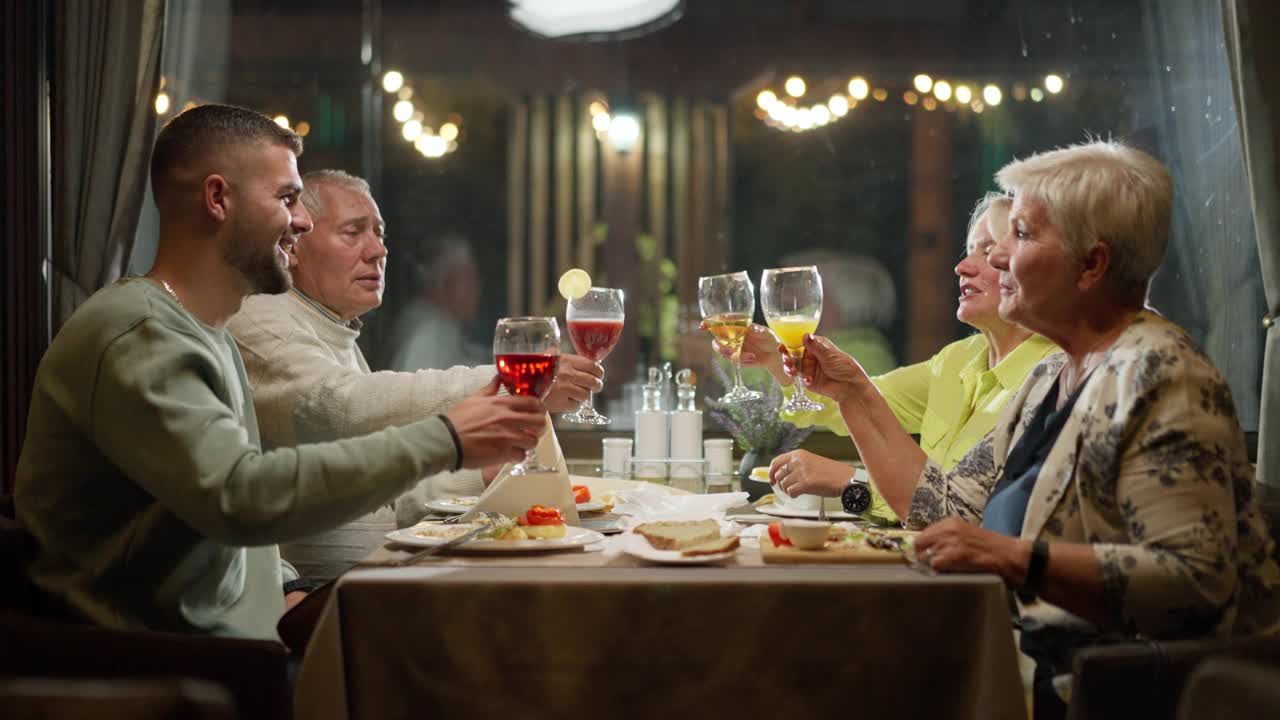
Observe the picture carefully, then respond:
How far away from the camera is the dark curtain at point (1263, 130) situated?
3.45m

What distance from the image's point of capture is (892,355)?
14.9ft

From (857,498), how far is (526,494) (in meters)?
0.63

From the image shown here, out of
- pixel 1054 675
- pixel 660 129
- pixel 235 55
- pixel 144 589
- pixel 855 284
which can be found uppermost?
pixel 235 55

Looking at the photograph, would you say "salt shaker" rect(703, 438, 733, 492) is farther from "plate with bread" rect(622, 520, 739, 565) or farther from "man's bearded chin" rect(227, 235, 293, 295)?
"man's bearded chin" rect(227, 235, 293, 295)

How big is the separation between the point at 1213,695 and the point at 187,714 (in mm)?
1068

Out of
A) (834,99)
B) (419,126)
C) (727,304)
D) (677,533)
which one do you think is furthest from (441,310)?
(677,533)

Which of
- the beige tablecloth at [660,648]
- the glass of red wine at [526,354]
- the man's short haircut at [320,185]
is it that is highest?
the man's short haircut at [320,185]

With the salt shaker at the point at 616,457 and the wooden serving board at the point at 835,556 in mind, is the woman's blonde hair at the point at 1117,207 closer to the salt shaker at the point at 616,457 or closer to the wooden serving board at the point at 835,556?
the wooden serving board at the point at 835,556

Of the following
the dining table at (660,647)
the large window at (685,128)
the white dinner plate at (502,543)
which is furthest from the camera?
the large window at (685,128)

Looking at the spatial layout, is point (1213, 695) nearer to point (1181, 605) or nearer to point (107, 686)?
point (1181, 605)

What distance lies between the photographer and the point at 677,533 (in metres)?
1.58

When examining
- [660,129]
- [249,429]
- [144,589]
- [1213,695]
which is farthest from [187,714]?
[660,129]

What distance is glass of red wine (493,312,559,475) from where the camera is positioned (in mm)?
1564

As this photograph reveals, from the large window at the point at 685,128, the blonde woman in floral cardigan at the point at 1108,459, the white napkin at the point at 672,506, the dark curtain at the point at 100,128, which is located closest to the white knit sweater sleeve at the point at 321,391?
the white napkin at the point at 672,506
